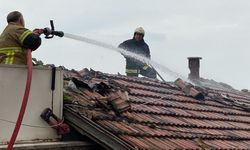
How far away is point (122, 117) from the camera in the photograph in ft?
19.3

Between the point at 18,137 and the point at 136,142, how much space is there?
1.30 metres

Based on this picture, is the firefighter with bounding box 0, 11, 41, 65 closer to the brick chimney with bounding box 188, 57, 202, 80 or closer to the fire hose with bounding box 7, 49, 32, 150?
the fire hose with bounding box 7, 49, 32, 150

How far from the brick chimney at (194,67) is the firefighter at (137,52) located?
171 cm

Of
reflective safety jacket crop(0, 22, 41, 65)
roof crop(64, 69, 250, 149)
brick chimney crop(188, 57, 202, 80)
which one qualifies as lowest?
roof crop(64, 69, 250, 149)

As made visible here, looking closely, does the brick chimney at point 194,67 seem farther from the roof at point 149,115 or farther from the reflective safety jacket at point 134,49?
the roof at point 149,115

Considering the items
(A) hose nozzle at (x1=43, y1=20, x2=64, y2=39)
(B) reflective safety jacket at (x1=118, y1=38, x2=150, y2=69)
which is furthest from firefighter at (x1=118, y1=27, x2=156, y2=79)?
(A) hose nozzle at (x1=43, y1=20, x2=64, y2=39)

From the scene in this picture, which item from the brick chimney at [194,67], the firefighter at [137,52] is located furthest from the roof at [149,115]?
the brick chimney at [194,67]

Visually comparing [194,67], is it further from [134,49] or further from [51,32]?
[51,32]

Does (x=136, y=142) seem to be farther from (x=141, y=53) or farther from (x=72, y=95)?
(x=141, y=53)

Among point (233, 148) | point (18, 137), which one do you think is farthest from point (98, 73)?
point (18, 137)

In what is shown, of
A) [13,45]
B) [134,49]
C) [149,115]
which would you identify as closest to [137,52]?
[134,49]

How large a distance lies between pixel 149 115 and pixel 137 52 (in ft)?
15.7

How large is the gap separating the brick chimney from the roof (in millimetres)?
3216

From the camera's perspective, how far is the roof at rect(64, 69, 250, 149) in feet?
17.3
